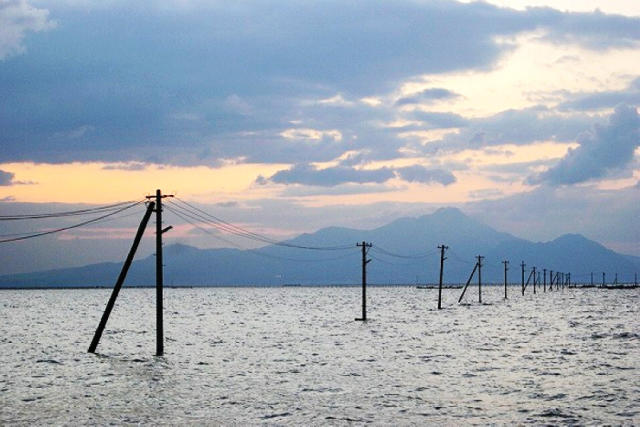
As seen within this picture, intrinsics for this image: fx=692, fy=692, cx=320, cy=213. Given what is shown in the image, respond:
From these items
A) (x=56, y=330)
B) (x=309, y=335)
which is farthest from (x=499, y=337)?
(x=56, y=330)

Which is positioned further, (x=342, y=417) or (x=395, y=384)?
(x=395, y=384)

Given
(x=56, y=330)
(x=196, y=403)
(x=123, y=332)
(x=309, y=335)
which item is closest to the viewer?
(x=196, y=403)

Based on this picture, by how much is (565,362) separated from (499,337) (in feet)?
67.6

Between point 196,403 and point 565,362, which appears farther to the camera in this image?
point 565,362

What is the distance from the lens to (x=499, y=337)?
215 feet

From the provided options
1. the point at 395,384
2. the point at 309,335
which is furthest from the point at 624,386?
the point at 309,335

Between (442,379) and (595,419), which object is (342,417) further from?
(442,379)

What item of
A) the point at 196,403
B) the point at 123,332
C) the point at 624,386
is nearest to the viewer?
the point at 196,403

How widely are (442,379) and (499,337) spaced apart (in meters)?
29.1

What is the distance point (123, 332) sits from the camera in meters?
79.9

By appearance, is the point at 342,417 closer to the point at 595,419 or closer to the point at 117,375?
the point at 595,419

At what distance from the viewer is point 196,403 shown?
31.6 metres

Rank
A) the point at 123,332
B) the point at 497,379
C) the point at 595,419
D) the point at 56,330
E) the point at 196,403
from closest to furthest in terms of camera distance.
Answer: the point at 595,419, the point at 196,403, the point at 497,379, the point at 123,332, the point at 56,330

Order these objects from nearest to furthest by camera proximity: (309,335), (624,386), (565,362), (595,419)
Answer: (595,419) → (624,386) → (565,362) → (309,335)
